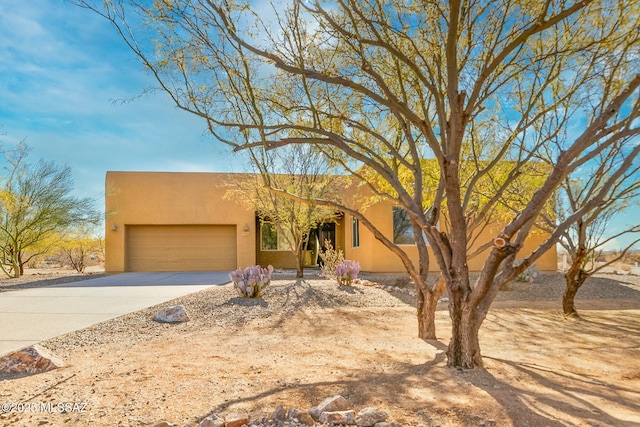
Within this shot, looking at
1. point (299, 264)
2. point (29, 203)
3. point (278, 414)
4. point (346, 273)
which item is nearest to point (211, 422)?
point (278, 414)

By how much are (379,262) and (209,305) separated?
28.3 feet

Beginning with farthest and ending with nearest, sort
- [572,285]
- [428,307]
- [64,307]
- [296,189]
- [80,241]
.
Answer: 1. [80,241]
2. [296,189]
3. [572,285]
4. [64,307]
5. [428,307]

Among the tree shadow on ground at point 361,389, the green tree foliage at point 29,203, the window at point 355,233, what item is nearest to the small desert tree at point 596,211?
the tree shadow on ground at point 361,389

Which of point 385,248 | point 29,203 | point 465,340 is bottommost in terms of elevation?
point 465,340

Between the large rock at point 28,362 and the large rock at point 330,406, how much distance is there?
2607 mm

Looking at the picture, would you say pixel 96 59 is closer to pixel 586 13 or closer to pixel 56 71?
pixel 56 71

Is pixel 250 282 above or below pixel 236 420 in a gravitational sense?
above

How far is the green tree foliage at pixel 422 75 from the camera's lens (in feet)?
12.1

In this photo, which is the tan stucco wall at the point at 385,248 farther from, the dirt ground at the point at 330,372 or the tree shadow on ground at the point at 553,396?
the tree shadow on ground at the point at 553,396

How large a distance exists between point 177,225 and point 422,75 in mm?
15324

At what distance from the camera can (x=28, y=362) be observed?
3.64 m

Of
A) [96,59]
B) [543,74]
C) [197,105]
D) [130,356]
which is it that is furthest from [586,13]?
[96,59]

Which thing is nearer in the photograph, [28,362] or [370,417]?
[370,417]

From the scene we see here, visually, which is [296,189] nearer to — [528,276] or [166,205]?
[528,276]
